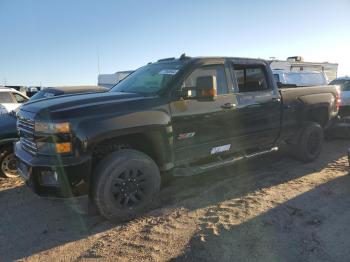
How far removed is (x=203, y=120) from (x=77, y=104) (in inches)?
67.2

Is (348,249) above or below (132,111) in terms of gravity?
below

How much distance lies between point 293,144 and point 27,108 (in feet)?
15.3

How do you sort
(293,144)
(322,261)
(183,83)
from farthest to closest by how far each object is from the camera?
(293,144), (183,83), (322,261)

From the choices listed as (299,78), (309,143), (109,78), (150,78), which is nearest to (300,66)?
(299,78)

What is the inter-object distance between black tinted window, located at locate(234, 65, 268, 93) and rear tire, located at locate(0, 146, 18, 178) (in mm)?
3940

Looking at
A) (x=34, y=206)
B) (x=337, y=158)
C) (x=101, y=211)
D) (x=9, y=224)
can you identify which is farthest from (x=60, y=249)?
(x=337, y=158)

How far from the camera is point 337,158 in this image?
24.6 ft

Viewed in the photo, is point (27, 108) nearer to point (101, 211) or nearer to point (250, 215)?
point (101, 211)

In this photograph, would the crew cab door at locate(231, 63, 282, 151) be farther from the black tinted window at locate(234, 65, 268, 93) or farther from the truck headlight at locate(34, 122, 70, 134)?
the truck headlight at locate(34, 122, 70, 134)

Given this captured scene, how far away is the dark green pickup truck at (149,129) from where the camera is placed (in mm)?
4109

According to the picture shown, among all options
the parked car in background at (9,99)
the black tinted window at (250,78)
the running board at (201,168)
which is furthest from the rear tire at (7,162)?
the parked car in background at (9,99)

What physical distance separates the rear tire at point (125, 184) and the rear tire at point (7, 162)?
2.67 meters

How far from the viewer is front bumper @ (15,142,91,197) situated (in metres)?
4.05

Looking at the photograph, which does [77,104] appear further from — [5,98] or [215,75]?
[5,98]
